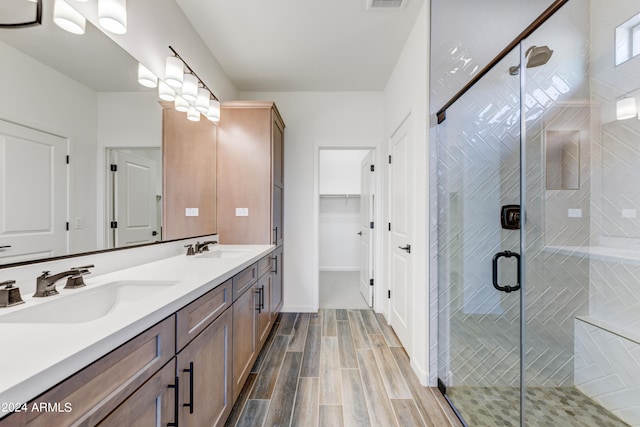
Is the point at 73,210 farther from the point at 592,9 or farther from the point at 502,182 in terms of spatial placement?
the point at 592,9

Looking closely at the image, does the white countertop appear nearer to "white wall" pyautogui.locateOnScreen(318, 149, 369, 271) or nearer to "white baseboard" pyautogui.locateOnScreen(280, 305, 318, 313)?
"white baseboard" pyautogui.locateOnScreen(280, 305, 318, 313)

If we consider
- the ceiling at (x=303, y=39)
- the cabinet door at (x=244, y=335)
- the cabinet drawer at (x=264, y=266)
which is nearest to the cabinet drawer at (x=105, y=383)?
the cabinet door at (x=244, y=335)

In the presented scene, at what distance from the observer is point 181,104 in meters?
2.15

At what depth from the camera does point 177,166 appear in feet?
7.12

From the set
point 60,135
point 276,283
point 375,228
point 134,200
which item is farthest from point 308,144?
point 60,135

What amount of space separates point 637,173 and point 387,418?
2.08m

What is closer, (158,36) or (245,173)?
(158,36)

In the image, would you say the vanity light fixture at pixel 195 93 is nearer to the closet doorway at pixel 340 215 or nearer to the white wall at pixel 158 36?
the white wall at pixel 158 36

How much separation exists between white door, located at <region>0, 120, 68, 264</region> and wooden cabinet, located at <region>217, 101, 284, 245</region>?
63.1 inches

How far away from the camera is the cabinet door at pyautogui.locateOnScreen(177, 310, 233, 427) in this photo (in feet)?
3.43

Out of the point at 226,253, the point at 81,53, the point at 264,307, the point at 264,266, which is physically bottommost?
the point at 264,307

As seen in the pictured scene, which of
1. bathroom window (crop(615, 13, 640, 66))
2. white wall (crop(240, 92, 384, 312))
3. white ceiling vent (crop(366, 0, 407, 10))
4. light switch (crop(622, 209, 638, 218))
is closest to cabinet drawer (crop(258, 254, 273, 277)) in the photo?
white wall (crop(240, 92, 384, 312))

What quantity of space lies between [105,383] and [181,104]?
203 centimetres

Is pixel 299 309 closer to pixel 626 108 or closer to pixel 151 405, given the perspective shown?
pixel 151 405
